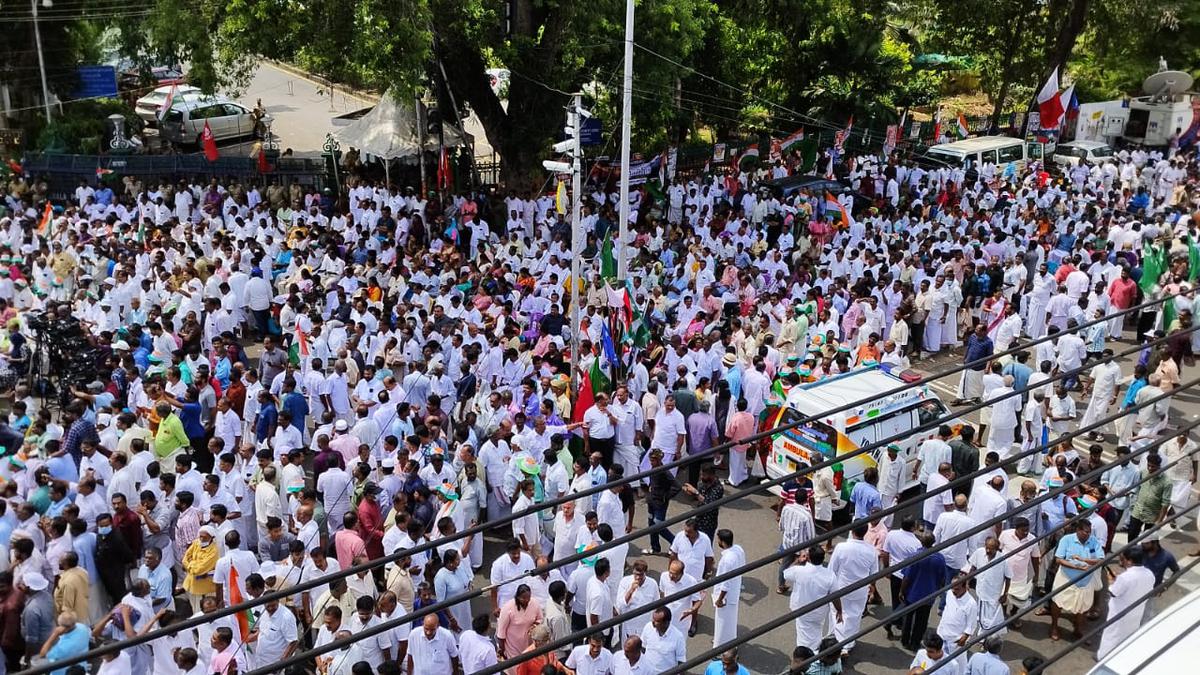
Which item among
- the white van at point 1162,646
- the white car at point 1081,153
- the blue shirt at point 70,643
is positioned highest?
the white van at point 1162,646

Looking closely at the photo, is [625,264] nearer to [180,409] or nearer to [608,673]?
[180,409]

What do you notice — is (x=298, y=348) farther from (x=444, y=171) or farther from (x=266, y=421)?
(x=444, y=171)

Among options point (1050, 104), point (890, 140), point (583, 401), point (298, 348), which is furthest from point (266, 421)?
point (1050, 104)

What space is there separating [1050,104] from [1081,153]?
1.54 metres

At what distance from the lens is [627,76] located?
534 inches

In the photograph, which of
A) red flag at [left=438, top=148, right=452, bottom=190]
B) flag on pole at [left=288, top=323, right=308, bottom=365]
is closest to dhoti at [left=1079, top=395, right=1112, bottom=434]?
flag on pole at [left=288, top=323, right=308, bottom=365]

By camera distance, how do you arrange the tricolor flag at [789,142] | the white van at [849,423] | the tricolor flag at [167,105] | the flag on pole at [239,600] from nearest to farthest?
the flag on pole at [239,600], the white van at [849,423], the tricolor flag at [789,142], the tricolor flag at [167,105]

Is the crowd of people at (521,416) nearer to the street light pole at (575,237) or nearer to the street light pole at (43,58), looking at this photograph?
the street light pole at (575,237)

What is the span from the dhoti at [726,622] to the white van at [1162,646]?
3.41 meters

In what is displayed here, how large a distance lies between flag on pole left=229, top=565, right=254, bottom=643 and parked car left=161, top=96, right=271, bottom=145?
20620mm

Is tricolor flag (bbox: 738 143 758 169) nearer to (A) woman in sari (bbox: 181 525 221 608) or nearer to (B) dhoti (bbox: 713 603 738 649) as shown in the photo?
(B) dhoti (bbox: 713 603 738 649)

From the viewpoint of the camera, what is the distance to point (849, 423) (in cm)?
1019

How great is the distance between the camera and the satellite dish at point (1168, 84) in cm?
2872

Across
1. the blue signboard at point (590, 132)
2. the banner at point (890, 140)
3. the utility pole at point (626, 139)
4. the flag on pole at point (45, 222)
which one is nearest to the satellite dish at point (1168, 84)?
the banner at point (890, 140)
